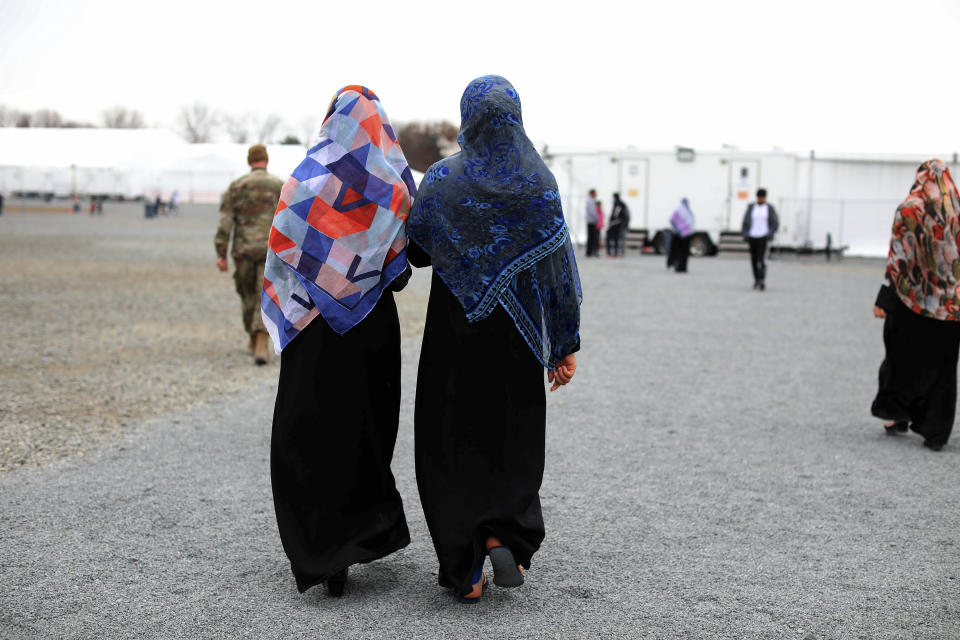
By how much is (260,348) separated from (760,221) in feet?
37.5

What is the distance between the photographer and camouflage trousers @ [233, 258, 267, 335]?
8.77 meters

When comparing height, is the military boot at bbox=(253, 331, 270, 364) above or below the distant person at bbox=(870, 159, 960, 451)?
below

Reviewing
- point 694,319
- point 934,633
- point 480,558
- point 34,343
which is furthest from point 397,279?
point 694,319

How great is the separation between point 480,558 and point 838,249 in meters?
27.3

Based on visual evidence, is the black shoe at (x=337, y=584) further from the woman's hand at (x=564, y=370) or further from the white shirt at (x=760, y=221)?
the white shirt at (x=760, y=221)

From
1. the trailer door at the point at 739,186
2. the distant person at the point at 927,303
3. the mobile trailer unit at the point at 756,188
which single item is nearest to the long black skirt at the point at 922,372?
the distant person at the point at 927,303

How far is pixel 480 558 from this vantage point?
12.1 feet

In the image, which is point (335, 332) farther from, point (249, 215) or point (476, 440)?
point (249, 215)

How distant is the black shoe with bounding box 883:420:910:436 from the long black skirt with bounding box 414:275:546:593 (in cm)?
404

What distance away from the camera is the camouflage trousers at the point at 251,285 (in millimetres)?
8766

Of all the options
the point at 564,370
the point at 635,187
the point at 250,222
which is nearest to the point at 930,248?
the point at 564,370

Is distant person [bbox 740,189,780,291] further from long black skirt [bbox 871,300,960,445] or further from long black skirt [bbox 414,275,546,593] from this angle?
long black skirt [bbox 414,275,546,593]

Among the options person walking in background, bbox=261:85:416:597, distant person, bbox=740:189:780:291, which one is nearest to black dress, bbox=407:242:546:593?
person walking in background, bbox=261:85:416:597

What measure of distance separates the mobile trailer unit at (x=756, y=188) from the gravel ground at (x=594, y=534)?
67.6 ft
